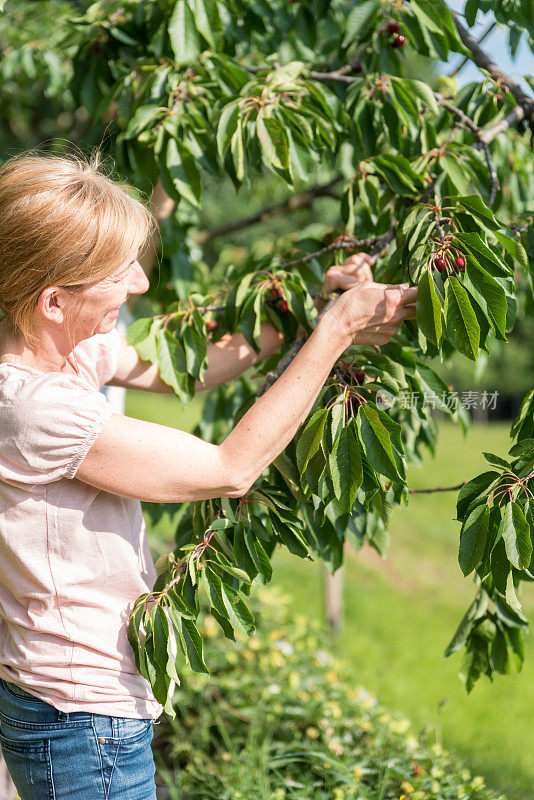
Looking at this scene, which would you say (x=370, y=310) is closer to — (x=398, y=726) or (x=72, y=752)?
(x=72, y=752)

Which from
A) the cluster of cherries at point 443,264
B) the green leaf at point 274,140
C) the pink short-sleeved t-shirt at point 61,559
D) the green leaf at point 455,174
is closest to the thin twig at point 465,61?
the green leaf at point 455,174

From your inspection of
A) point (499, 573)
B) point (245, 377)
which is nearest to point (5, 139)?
point (245, 377)

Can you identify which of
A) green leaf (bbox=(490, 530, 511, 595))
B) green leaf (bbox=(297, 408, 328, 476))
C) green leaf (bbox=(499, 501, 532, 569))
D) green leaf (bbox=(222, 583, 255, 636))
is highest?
green leaf (bbox=(297, 408, 328, 476))

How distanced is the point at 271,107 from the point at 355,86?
37cm

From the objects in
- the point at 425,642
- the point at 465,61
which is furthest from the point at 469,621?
the point at 425,642

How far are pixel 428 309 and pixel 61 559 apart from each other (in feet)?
2.82

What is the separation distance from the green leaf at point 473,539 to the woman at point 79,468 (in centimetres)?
40

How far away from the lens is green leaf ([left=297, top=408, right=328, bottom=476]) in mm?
1528

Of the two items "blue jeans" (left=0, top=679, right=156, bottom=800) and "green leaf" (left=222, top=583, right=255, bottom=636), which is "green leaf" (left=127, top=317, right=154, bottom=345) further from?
"blue jeans" (left=0, top=679, right=156, bottom=800)

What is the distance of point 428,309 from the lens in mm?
1521

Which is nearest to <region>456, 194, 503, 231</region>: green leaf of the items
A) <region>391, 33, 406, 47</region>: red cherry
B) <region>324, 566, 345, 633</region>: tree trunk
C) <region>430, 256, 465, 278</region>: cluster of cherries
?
<region>430, 256, 465, 278</region>: cluster of cherries

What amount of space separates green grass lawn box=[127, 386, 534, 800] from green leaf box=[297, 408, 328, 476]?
1053 mm

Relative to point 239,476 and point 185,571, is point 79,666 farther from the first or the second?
point 239,476

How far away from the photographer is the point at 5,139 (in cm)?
664
